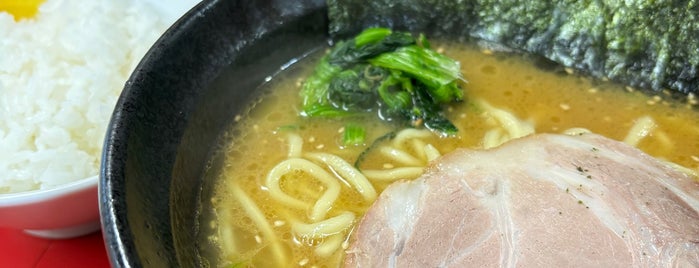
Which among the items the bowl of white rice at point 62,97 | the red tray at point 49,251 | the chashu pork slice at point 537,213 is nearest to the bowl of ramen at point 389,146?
the chashu pork slice at point 537,213

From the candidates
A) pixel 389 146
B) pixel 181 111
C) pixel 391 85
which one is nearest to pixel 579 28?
pixel 391 85

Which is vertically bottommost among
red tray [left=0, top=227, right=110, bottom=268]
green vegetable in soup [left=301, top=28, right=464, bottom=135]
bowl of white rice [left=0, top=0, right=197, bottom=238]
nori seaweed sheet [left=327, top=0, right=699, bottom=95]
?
red tray [left=0, top=227, right=110, bottom=268]

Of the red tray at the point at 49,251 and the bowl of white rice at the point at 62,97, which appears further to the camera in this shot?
the red tray at the point at 49,251

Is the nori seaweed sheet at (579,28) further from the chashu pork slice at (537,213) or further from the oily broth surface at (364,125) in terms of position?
the chashu pork slice at (537,213)

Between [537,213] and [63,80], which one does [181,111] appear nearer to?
[63,80]

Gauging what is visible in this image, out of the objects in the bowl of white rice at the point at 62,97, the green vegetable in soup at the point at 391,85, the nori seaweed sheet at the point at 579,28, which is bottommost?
the bowl of white rice at the point at 62,97

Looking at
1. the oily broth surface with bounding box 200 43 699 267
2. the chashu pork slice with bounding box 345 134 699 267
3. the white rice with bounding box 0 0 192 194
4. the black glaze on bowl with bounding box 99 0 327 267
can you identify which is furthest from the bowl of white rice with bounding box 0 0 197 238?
the chashu pork slice with bounding box 345 134 699 267

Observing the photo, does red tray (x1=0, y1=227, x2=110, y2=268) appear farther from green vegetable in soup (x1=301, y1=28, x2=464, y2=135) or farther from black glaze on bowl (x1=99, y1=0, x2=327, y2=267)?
green vegetable in soup (x1=301, y1=28, x2=464, y2=135)
